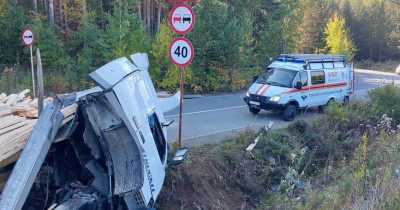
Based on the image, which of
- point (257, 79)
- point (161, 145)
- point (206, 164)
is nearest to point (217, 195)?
point (206, 164)

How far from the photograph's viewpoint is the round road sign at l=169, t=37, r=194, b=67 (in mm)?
8086

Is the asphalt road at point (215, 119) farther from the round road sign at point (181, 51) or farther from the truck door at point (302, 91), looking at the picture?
the round road sign at point (181, 51)

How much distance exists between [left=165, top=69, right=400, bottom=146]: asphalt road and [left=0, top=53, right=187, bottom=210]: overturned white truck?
4.61 meters

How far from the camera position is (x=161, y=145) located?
6250 millimetres

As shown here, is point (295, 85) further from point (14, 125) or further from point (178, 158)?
point (14, 125)

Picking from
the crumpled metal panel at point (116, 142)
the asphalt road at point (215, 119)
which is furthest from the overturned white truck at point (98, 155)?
the asphalt road at point (215, 119)

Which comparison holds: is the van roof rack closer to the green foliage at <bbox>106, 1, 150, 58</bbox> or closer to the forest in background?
the forest in background

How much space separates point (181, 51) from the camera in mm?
8164

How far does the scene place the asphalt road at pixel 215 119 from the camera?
10741 mm

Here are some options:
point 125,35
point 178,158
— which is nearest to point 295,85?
point 178,158

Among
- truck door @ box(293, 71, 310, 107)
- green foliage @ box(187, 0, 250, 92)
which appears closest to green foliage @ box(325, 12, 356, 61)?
green foliage @ box(187, 0, 250, 92)

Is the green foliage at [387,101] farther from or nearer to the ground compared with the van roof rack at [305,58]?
nearer to the ground

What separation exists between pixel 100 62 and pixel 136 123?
1581 centimetres

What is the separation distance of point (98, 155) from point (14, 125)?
1.97 m
